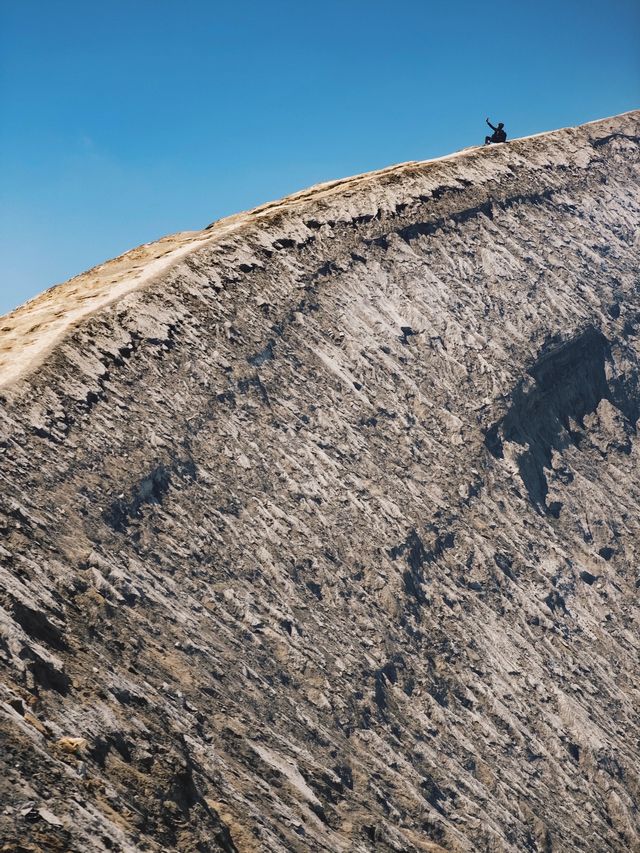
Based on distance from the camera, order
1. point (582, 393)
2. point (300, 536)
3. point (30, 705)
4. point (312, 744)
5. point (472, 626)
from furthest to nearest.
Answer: point (582, 393)
point (472, 626)
point (300, 536)
point (312, 744)
point (30, 705)

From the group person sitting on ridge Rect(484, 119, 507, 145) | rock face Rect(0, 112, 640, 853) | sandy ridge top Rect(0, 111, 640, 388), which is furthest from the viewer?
person sitting on ridge Rect(484, 119, 507, 145)

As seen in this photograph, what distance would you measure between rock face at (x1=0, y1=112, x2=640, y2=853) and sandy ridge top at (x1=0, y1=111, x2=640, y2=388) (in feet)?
0.92

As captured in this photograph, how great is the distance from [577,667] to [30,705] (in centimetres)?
2889

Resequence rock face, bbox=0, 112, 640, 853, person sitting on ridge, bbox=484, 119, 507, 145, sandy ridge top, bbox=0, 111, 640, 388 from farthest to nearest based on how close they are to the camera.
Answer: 1. person sitting on ridge, bbox=484, 119, 507, 145
2. sandy ridge top, bbox=0, 111, 640, 388
3. rock face, bbox=0, 112, 640, 853

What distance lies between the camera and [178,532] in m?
29.7

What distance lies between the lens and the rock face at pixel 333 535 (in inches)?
816

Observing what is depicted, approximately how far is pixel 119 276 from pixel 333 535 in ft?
54.4

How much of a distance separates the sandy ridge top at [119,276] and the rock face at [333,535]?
0.92 ft

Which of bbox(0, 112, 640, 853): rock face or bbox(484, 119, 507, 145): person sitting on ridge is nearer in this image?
bbox(0, 112, 640, 853): rock face

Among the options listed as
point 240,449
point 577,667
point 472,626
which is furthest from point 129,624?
point 577,667

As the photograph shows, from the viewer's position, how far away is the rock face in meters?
20.7

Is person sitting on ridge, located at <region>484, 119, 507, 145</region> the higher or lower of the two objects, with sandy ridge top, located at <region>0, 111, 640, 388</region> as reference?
higher

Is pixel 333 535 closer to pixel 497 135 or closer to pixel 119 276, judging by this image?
pixel 119 276

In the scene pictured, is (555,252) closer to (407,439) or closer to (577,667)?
(407,439)
